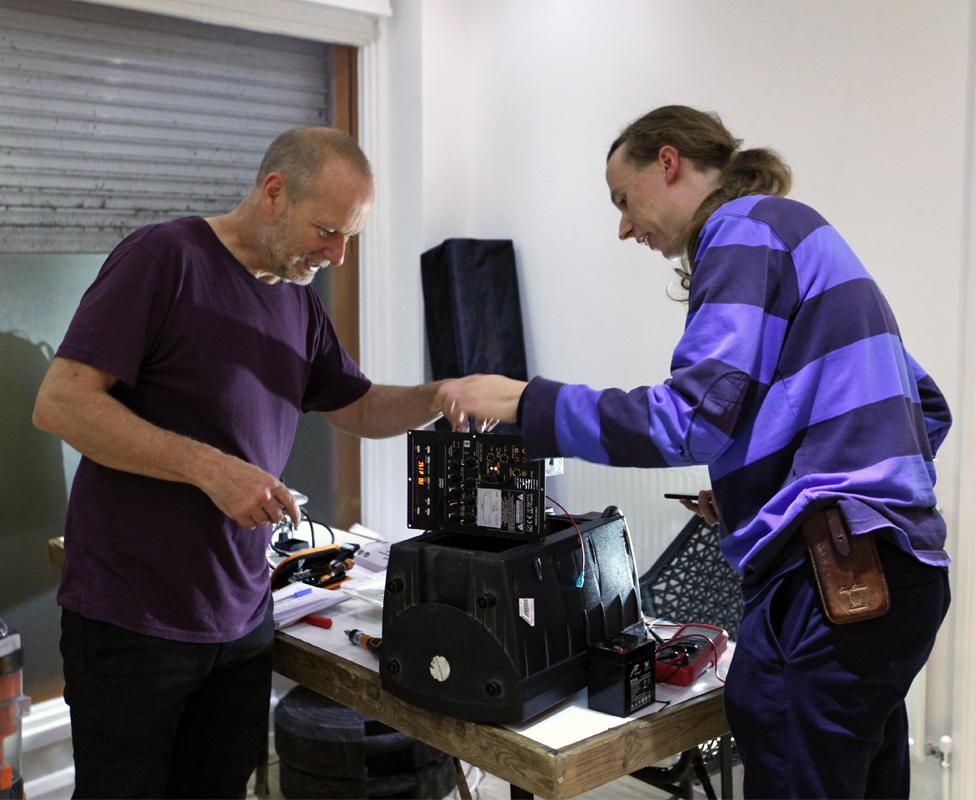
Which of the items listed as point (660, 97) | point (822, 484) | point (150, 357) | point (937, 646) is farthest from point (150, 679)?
point (660, 97)

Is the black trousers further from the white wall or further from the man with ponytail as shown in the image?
the white wall

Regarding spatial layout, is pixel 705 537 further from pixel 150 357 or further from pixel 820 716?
pixel 150 357

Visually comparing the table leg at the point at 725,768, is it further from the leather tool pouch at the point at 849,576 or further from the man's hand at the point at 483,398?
the man's hand at the point at 483,398

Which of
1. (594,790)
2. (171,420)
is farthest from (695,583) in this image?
(171,420)

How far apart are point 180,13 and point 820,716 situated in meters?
2.84

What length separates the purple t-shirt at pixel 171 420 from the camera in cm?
176

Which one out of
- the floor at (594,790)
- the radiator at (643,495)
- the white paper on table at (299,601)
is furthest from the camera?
the radiator at (643,495)

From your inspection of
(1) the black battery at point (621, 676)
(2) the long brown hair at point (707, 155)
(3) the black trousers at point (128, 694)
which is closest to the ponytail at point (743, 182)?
(2) the long brown hair at point (707, 155)

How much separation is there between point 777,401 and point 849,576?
0.84 feet

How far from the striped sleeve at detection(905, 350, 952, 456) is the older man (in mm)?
1036

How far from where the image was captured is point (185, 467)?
A: 169cm

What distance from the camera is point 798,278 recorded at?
1480 mm

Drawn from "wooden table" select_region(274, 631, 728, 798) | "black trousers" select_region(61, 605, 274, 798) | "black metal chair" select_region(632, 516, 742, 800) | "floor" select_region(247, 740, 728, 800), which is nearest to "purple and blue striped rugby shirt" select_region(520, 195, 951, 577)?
"wooden table" select_region(274, 631, 728, 798)

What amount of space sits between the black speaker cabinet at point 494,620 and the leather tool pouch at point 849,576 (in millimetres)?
436
